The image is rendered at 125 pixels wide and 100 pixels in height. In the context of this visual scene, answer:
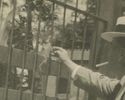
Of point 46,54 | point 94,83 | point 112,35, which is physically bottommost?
point 94,83

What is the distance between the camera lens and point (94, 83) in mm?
3410

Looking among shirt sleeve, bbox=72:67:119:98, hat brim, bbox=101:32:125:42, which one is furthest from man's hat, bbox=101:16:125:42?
shirt sleeve, bbox=72:67:119:98

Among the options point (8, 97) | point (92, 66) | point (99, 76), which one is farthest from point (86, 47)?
point (8, 97)

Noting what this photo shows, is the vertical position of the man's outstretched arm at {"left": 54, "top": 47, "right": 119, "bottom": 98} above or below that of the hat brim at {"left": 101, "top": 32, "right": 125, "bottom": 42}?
below

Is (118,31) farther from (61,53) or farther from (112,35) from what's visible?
(61,53)

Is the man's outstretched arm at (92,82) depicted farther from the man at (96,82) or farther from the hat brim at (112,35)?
the hat brim at (112,35)

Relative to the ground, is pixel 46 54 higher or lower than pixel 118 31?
lower

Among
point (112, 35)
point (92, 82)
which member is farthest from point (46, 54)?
point (112, 35)

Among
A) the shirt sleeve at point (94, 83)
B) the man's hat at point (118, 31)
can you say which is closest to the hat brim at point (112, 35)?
the man's hat at point (118, 31)

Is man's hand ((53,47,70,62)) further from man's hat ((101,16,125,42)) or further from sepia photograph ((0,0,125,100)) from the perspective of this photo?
man's hat ((101,16,125,42))

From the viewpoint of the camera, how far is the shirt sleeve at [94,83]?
3396mm

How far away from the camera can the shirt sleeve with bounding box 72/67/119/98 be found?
340 centimetres

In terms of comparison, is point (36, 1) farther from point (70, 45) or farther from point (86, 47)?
point (86, 47)

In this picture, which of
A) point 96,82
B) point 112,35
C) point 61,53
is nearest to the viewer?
point 61,53
